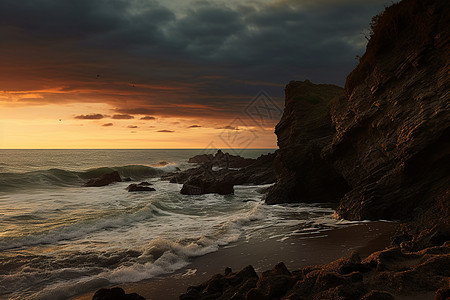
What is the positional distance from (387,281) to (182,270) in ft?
19.2

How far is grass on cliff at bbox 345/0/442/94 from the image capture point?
12.7 meters

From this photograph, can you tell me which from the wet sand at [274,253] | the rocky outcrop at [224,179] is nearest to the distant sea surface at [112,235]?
the wet sand at [274,253]

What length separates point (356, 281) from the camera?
5094mm

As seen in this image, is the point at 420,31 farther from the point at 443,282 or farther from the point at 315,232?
the point at 443,282

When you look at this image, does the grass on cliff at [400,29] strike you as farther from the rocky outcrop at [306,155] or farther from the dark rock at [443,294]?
the dark rock at [443,294]

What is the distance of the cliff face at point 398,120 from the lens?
36.3 feet

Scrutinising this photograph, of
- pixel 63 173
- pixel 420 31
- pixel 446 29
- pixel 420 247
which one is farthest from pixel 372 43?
pixel 63 173

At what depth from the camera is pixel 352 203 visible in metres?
14.1

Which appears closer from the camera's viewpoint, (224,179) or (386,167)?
(386,167)

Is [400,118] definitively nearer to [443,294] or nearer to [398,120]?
[398,120]

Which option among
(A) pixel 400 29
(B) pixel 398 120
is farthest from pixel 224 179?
(A) pixel 400 29

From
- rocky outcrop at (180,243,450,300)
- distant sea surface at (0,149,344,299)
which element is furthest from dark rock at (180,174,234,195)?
rocky outcrop at (180,243,450,300)

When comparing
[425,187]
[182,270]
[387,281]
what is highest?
[425,187]

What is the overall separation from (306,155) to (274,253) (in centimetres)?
1133
